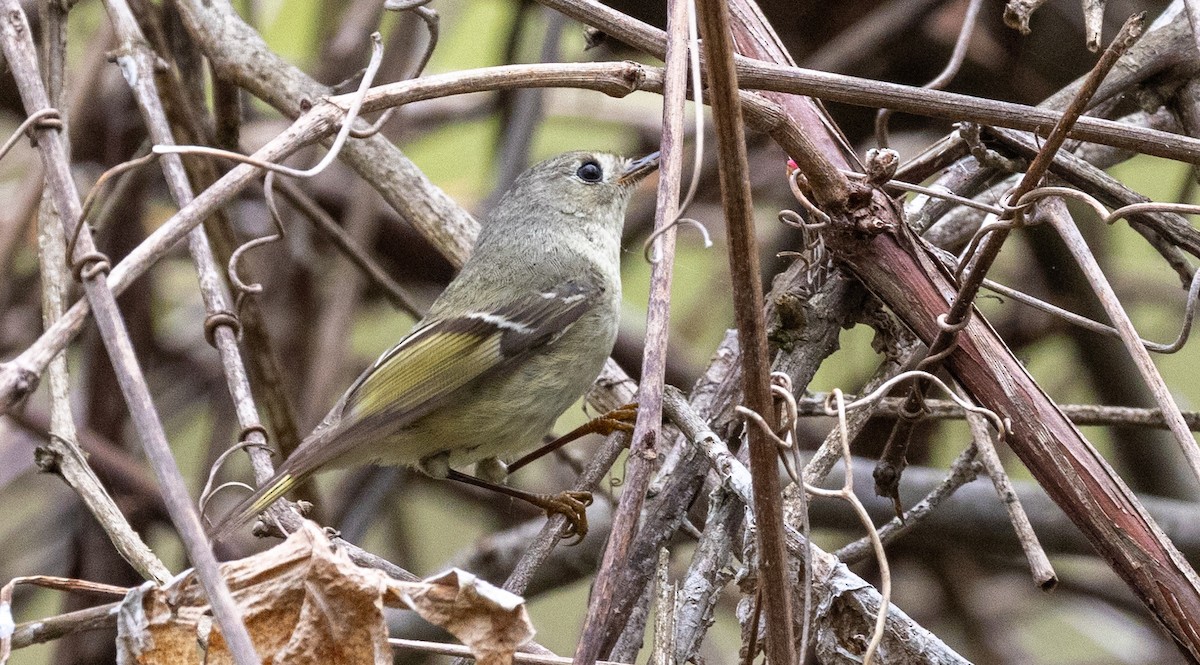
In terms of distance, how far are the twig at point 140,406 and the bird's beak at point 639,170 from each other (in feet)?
5.12

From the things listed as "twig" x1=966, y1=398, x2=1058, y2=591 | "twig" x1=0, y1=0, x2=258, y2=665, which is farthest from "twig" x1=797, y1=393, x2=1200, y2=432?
"twig" x1=0, y1=0, x2=258, y2=665

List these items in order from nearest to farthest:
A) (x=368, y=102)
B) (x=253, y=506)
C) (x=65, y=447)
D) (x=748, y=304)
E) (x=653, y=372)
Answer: (x=748, y=304)
(x=653, y=372)
(x=368, y=102)
(x=65, y=447)
(x=253, y=506)

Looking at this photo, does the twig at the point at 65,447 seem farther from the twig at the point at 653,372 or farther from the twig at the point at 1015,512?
the twig at the point at 1015,512

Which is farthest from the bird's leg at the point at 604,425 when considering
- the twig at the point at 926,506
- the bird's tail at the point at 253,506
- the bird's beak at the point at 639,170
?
the bird's beak at the point at 639,170

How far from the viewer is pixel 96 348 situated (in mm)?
3059

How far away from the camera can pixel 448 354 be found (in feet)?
8.14

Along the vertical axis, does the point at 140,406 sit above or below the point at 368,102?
below

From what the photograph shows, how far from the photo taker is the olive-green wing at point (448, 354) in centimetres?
230

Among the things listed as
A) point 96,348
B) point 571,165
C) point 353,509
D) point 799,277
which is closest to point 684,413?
point 799,277

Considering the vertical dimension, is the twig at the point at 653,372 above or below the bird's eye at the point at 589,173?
below

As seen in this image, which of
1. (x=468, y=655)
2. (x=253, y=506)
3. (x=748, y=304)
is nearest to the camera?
(x=748, y=304)

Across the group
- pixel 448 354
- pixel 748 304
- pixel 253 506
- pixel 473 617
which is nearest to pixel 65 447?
pixel 253 506

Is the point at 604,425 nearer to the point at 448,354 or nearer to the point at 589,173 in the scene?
the point at 448,354

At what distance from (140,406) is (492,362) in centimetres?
135
